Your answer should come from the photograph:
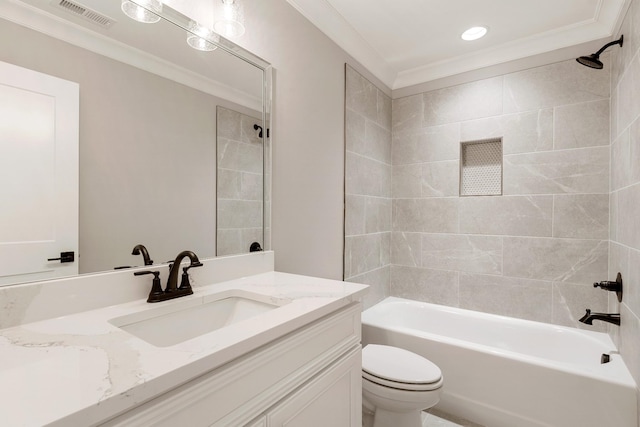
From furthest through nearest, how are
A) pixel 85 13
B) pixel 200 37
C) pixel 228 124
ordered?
pixel 228 124, pixel 200 37, pixel 85 13

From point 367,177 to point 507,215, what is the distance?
3.67 ft

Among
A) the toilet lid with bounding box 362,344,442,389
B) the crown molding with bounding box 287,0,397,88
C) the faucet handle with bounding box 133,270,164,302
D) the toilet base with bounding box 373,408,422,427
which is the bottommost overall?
the toilet base with bounding box 373,408,422,427

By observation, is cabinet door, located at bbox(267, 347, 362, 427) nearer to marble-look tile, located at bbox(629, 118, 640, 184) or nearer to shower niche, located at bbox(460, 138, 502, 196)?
marble-look tile, located at bbox(629, 118, 640, 184)

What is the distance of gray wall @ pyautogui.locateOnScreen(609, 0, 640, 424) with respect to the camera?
4.68 ft

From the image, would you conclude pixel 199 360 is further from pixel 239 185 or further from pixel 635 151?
pixel 635 151

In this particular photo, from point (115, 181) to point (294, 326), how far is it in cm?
76

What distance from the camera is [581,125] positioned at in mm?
2111

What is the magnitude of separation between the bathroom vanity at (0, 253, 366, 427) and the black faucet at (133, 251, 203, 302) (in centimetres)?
3

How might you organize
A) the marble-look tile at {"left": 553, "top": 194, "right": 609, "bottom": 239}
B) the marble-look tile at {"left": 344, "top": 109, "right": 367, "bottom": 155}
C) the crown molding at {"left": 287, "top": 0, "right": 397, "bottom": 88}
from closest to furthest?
the crown molding at {"left": 287, "top": 0, "right": 397, "bottom": 88} < the marble-look tile at {"left": 553, "top": 194, "right": 609, "bottom": 239} < the marble-look tile at {"left": 344, "top": 109, "right": 367, "bottom": 155}

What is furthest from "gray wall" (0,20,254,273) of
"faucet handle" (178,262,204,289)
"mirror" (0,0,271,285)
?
"faucet handle" (178,262,204,289)

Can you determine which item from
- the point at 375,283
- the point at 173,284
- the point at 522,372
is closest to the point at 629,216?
the point at 522,372

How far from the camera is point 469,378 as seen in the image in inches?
71.9

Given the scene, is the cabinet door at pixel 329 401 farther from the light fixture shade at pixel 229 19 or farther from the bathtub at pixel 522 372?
the light fixture shade at pixel 229 19

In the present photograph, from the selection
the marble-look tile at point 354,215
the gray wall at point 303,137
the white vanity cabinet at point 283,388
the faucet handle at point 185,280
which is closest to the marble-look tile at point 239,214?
the gray wall at point 303,137
